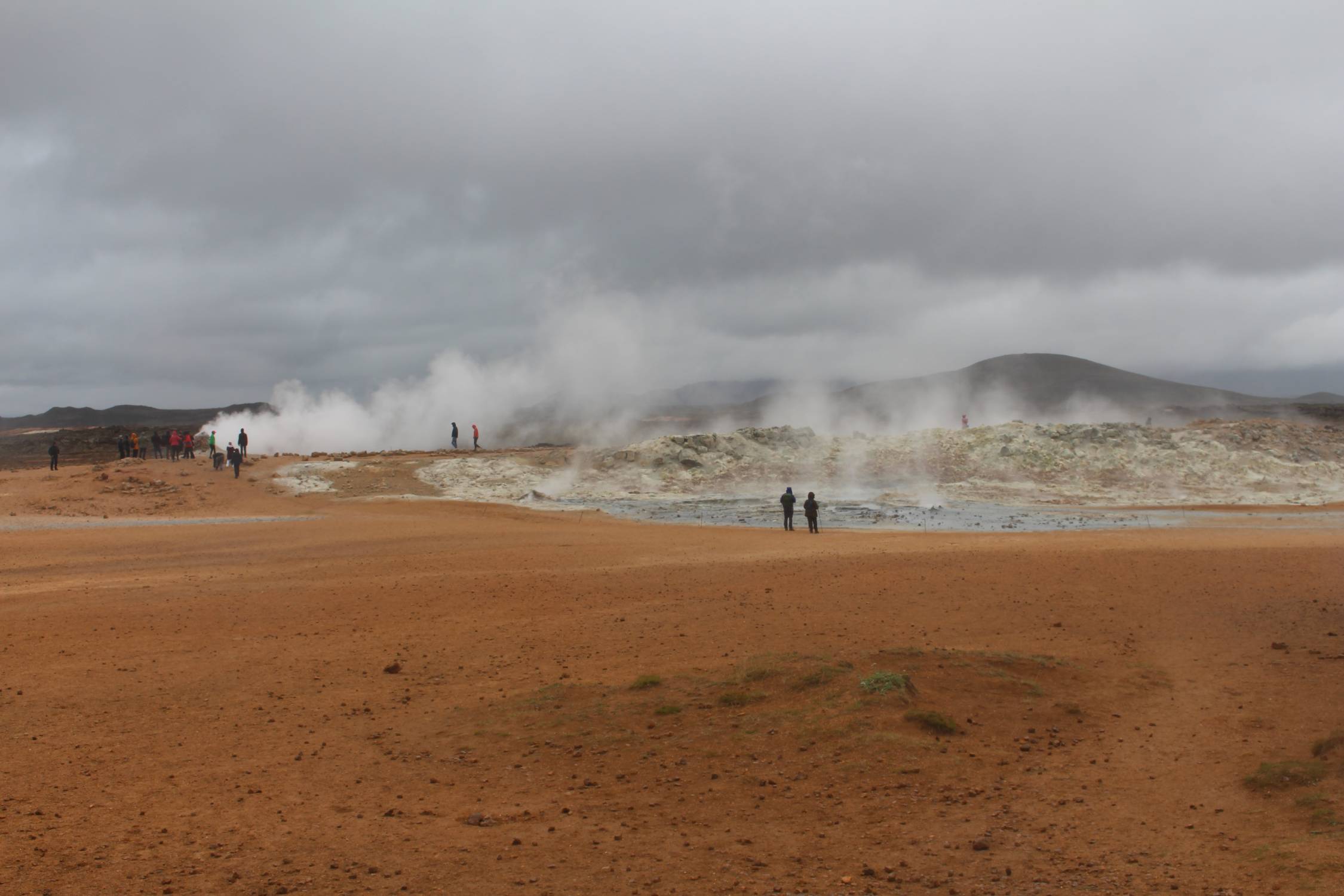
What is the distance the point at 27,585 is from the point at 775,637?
15.4 meters

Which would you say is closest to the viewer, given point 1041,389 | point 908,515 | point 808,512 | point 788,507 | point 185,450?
point 808,512

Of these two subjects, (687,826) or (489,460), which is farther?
(489,460)

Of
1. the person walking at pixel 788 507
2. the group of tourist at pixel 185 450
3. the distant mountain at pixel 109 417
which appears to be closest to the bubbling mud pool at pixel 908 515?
the person walking at pixel 788 507

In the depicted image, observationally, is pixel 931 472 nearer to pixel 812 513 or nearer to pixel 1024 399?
pixel 812 513

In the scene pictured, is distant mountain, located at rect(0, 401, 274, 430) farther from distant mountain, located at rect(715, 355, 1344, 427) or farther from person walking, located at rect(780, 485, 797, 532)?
person walking, located at rect(780, 485, 797, 532)

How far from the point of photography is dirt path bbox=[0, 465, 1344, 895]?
6.00 metres

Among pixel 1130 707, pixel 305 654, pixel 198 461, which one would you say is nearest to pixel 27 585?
pixel 305 654

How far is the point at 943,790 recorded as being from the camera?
23.3 ft

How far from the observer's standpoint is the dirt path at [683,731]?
600 centimetres

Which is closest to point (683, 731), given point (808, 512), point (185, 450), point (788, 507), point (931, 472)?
point (808, 512)

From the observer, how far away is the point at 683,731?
866cm

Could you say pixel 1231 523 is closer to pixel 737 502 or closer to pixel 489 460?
pixel 737 502

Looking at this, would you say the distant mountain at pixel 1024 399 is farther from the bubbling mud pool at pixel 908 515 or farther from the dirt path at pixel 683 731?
the dirt path at pixel 683 731

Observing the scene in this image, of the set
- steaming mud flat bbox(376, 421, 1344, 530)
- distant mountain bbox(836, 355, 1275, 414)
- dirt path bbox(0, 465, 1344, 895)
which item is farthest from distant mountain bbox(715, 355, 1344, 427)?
dirt path bbox(0, 465, 1344, 895)
